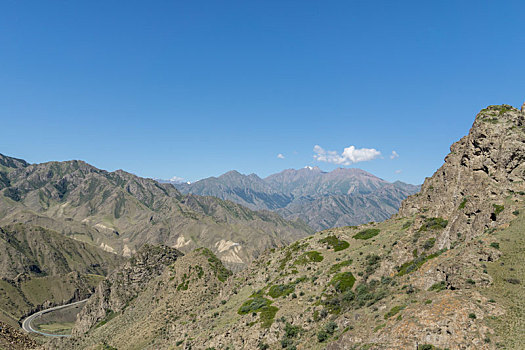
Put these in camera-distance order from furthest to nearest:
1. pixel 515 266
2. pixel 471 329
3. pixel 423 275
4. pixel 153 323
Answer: pixel 153 323
pixel 423 275
pixel 515 266
pixel 471 329

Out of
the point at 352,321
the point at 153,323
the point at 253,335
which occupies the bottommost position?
the point at 153,323

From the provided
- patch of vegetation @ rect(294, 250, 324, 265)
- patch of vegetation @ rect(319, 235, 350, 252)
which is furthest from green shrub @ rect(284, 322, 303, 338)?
patch of vegetation @ rect(319, 235, 350, 252)

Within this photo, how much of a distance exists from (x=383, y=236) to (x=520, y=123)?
1249 inches

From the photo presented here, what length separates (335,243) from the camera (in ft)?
241

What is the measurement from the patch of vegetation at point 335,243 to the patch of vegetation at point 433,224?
2219 centimetres

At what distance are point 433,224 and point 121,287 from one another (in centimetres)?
15358

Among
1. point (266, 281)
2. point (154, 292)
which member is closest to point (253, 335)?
point (266, 281)

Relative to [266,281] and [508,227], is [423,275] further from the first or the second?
[266,281]

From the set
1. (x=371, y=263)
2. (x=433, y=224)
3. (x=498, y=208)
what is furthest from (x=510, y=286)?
(x=371, y=263)

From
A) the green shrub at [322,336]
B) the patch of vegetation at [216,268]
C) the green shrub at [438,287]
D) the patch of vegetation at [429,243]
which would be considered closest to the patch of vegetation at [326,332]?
the green shrub at [322,336]

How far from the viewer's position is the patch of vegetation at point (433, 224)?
49.7 meters

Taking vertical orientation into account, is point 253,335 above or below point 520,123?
below

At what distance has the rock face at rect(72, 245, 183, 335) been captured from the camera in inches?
5950

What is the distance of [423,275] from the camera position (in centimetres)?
3575
